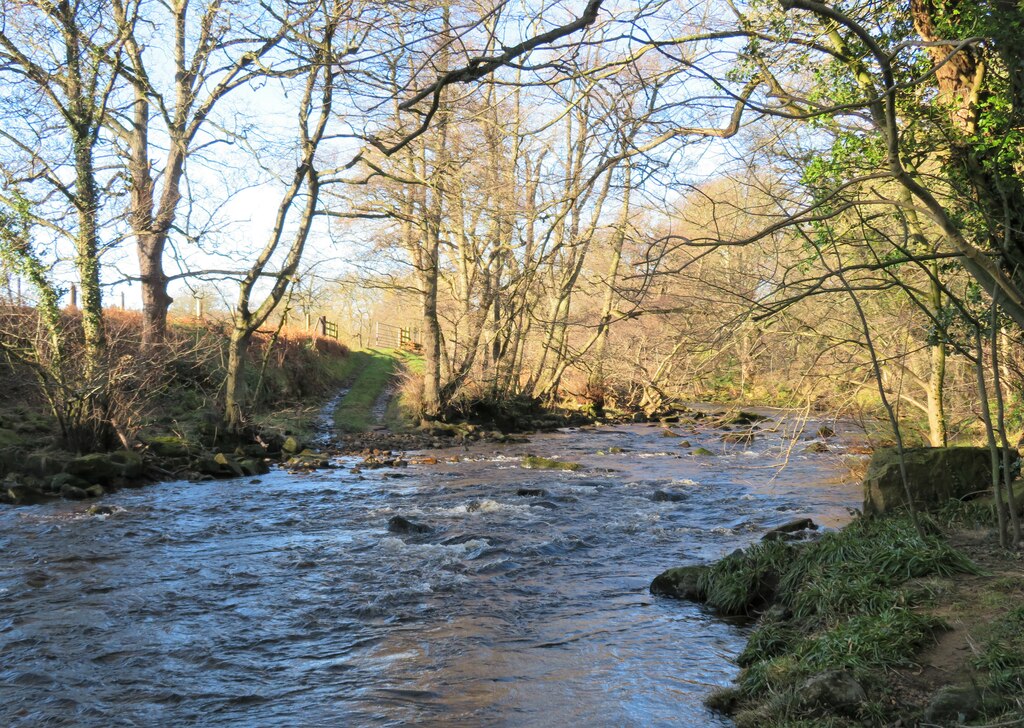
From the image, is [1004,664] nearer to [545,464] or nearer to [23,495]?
[23,495]

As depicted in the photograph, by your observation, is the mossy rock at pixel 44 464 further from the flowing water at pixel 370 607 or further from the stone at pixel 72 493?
the flowing water at pixel 370 607

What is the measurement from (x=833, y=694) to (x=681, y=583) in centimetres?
315

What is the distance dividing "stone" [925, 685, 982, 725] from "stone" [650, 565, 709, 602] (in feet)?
11.0

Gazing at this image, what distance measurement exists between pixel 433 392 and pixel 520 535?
541 inches

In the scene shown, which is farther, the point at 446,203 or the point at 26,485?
the point at 446,203

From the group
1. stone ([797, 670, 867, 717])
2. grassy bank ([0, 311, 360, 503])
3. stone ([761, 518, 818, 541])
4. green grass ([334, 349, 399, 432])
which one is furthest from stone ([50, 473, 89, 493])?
stone ([797, 670, 867, 717])

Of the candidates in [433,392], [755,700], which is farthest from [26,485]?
[433,392]

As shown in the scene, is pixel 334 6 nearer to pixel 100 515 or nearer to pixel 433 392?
pixel 100 515

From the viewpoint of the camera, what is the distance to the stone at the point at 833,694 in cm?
445

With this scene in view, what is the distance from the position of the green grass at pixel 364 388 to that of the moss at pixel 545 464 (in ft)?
24.0

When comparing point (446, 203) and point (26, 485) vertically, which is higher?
point (446, 203)

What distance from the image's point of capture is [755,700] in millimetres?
5012

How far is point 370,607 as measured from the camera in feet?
24.2

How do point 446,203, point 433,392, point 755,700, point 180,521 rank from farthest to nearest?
point 433,392 → point 446,203 → point 180,521 → point 755,700
